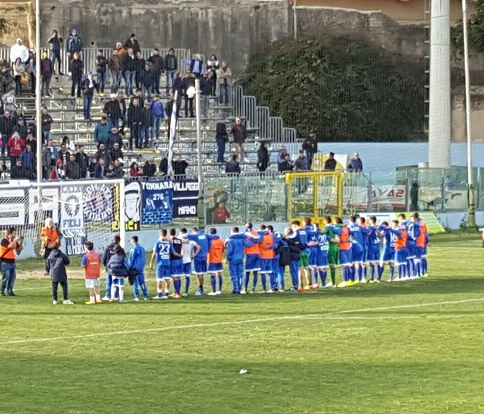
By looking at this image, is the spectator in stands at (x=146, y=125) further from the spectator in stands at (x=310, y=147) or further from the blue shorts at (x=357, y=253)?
the blue shorts at (x=357, y=253)

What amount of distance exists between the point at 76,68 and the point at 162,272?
20947mm

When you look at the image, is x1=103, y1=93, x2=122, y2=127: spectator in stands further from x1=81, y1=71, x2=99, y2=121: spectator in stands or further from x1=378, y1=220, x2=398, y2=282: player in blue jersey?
x1=378, y1=220, x2=398, y2=282: player in blue jersey

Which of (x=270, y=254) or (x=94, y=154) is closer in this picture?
(x=270, y=254)

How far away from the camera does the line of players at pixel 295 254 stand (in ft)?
114

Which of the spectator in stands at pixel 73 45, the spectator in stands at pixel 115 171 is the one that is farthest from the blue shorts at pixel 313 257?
the spectator in stands at pixel 73 45

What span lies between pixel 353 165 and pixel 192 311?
2429 cm

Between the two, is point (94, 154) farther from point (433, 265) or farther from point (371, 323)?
point (371, 323)

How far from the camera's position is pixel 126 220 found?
150 ft

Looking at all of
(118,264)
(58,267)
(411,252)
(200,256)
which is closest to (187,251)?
(200,256)

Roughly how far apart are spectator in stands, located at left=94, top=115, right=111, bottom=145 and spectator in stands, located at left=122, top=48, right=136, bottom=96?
437 centimetres

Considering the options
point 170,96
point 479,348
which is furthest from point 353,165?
point 479,348

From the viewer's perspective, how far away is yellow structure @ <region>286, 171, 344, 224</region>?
49.2m

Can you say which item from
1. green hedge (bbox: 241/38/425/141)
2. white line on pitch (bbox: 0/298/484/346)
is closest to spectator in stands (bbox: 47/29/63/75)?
green hedge (bbox: 241/38/425/141)

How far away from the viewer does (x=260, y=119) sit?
59.9m
